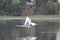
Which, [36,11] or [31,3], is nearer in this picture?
[36,11]

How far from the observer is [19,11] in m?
47.4

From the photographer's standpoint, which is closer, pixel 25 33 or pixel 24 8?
pixel 25 33

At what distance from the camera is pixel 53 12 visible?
47719 mm

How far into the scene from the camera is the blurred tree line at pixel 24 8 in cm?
4723

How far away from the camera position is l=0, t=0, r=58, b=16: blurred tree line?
4723cm

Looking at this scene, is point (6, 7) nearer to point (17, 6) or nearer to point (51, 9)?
point (17, 6)

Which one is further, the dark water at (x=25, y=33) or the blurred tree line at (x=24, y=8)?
the blurred tree line at (x=24, y=8)

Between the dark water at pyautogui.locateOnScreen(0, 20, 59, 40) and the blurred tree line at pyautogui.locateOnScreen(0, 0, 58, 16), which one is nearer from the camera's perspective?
the dark water at pyautogui.locateOnScreen(0, 20, 59, 40)

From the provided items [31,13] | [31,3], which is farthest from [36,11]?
[31,3]

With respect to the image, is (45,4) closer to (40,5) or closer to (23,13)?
(40,5)

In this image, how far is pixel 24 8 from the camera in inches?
1898

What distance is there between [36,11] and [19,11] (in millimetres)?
2777

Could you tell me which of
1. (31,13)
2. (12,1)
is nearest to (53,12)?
(31,13)

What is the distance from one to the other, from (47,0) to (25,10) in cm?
450
